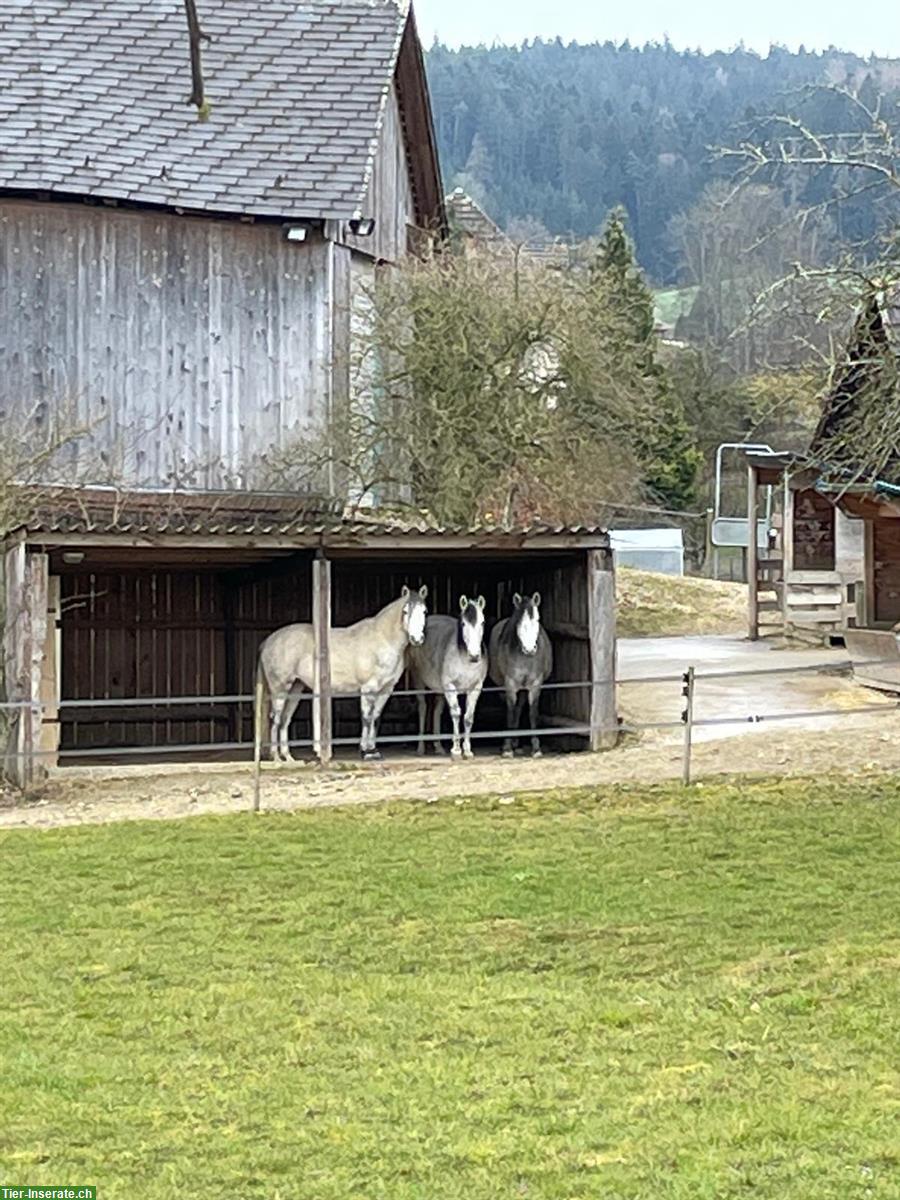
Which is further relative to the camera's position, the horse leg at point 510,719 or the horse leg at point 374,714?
the horse leg at point 510,719

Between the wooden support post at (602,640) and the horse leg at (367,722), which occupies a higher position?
the wooden support post at (602,640)

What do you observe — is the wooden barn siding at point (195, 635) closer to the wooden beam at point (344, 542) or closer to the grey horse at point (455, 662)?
the grey horse at point (455, 662)

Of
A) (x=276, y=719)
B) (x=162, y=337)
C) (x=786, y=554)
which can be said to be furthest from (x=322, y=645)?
(x=786, y=554)

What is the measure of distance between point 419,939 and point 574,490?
17827 millimetres

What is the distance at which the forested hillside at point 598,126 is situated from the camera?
12756cm

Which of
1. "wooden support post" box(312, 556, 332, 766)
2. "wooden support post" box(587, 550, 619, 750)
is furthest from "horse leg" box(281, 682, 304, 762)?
"wooden support post" box(587, 550, 619, 750)

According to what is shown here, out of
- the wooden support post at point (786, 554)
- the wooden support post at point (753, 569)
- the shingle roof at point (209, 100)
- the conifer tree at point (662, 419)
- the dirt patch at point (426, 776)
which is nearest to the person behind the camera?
the dirt patch at point (426, 776)

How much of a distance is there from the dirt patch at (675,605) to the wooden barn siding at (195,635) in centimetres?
1156

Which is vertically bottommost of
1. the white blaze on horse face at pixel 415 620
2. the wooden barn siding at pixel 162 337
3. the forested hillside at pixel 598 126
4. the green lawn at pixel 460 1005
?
the green lawn at pixel 460 1005

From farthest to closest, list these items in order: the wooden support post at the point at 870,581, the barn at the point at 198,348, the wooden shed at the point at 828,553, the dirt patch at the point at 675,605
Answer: the dirt patch at the point at 675,605 → the wooden support post at the point at 870,581 → the wooden shed at the point at 828,553 → the barn at the point at 198,348

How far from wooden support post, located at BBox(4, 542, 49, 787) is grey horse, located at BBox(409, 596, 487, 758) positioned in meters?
4.38

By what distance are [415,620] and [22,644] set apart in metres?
4.47

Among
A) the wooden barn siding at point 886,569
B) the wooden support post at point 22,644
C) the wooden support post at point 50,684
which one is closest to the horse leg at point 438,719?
the wooden support post at point 50,684

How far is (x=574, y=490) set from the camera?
2794cm
